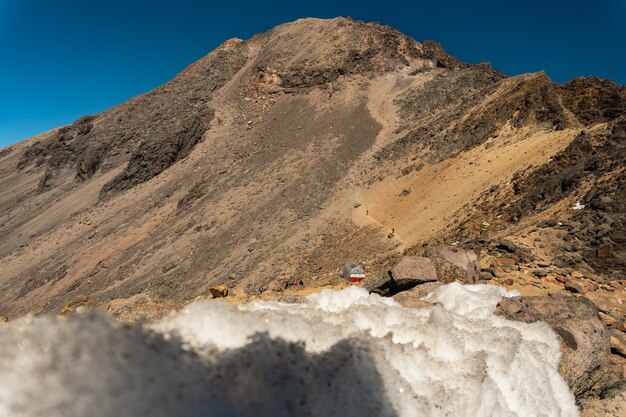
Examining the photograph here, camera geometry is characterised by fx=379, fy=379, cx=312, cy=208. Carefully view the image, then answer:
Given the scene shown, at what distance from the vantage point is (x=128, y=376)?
10.9 ft

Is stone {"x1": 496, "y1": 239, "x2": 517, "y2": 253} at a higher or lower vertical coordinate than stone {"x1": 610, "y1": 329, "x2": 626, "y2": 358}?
higher

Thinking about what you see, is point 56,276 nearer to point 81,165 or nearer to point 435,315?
point 81,165

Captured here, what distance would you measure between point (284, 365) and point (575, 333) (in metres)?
4.92

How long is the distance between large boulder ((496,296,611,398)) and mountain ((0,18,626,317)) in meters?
2.80

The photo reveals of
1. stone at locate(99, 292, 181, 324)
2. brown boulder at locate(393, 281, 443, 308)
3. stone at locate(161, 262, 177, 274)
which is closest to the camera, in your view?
stone at locate(99, 292, 181, 324)

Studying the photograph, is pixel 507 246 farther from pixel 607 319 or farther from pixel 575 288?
pixel 607 319

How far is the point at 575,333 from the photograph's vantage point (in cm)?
602

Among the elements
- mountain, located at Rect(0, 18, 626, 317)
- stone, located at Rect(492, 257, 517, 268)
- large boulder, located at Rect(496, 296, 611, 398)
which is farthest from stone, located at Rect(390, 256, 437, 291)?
mountain, located at Rect(0, 18, 626, 317)

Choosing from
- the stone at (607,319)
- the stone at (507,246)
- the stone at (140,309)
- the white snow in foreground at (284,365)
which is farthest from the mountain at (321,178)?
the stone at (140,309)

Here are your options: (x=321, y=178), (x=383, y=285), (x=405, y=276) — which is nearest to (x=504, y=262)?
(x=405, y=276)

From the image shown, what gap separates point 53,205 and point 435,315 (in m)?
43.4

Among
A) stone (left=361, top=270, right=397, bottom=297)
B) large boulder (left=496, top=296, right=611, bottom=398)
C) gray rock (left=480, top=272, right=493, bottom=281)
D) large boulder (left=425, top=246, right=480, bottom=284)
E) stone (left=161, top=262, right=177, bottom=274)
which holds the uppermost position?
stone (left=161, top=262, right=177, bottom=274)

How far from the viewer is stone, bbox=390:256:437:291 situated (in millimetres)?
8062

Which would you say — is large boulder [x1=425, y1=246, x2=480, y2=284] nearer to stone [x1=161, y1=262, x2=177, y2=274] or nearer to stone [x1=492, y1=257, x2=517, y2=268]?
stone [x1=492, y1=257, x2=517, y2=268]
